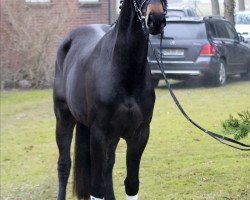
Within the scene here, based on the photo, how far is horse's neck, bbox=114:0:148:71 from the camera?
205 inches

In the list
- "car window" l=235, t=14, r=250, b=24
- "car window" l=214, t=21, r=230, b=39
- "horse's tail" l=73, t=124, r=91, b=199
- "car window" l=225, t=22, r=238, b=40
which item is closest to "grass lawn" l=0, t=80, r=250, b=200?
"horse's tail" l=73, t=124, r=91, b=199

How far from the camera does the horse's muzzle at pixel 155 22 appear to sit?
450 centimetres

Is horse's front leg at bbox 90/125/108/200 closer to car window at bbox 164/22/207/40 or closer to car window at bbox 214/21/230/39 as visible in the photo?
Result: car window at bbox 164/22/207/40

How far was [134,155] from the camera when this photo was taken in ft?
18.9

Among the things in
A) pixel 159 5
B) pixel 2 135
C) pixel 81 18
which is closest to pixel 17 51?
pixel 81 18

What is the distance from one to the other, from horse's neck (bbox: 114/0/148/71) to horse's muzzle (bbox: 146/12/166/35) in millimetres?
602

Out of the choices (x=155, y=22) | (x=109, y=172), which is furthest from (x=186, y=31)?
(x=155, y=22)

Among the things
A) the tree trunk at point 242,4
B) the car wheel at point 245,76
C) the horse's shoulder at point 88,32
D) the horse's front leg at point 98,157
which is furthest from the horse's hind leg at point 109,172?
the tree trunk at point 242,4

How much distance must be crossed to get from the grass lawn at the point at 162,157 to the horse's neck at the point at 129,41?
2.52 m

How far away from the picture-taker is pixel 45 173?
919 cm

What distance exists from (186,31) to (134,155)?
13.5 meters

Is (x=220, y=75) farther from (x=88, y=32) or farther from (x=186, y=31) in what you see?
(x=88, y=32)

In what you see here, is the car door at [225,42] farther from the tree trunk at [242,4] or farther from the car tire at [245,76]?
the tree trunk at [242,4]

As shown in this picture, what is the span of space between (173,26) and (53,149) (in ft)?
29.2
